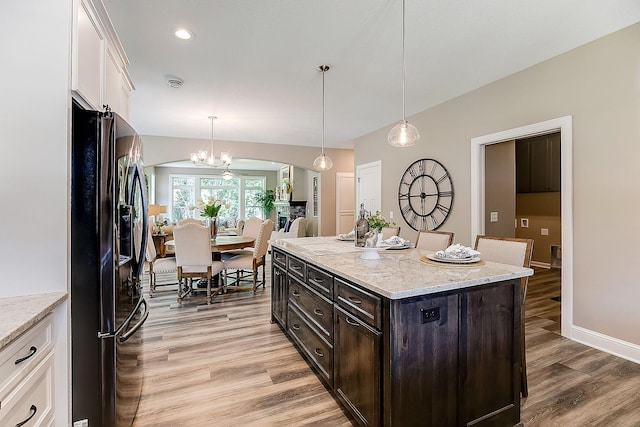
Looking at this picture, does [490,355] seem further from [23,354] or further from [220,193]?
[220,193]

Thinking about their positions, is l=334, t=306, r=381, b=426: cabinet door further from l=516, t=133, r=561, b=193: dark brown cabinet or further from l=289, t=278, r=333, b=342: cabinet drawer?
l=516, t=133, r=561, b=193: dark brown cabinet

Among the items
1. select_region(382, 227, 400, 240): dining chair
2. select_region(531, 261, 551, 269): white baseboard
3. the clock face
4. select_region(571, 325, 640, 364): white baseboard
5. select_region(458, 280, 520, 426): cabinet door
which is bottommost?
select_region(571, 325, 640, 364): white baseboard

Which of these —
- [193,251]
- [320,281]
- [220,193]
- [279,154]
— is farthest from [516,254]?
[220,193]

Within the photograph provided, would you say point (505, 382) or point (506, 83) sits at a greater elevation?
point (506, 83)

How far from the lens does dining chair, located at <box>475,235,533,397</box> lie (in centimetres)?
187

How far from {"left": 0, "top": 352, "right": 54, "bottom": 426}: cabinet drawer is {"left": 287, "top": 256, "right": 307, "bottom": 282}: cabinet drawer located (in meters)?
1.48

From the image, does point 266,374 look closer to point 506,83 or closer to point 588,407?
point 588,407

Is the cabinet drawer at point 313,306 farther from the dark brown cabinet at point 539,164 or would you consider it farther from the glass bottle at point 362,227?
the dark brown cabinet at point 539,164

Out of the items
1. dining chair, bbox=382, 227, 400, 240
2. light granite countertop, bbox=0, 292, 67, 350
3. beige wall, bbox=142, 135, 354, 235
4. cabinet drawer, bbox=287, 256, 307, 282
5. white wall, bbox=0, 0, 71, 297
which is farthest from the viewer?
beige wall, bbox=142, 135, 354, 235

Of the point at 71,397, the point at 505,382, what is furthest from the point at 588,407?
the point at 71,397

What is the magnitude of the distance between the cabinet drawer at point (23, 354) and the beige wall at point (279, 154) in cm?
562

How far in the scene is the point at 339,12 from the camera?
89.8 inches

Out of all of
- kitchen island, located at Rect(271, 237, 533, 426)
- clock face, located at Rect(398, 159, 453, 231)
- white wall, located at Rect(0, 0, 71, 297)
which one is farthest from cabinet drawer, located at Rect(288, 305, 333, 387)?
clock face, located at Rect(398, 159, 453, 231)

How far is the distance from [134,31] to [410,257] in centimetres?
290
